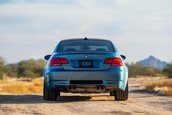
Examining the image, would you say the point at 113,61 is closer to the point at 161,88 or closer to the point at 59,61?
the point at 59,61

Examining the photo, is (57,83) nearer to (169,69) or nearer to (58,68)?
(58,68)

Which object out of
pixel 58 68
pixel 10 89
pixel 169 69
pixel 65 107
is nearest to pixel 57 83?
pixel 58 68

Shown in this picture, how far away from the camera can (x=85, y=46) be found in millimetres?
15297

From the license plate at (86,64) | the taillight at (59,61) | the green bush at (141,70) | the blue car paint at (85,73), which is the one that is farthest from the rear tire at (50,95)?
the green bush at (141,70)

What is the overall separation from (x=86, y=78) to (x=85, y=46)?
4.50 feet

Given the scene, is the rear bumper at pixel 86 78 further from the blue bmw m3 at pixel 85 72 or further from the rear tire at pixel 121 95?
the rear tire at pixel 121 95

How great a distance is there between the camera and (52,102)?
14281mm

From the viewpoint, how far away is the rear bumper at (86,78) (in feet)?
46.5

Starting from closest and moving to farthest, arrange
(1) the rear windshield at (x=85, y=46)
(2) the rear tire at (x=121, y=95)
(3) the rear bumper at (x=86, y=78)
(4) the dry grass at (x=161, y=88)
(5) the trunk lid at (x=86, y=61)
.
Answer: (3) the rear bumper at (x=86, y=78)
(5) the trunk lid at (x=86, y=61)
(2) the rear tire at (x=121, y=95)
(1) the rear windshield at (x=85, y=46)
(4) the dry grass at (x=161, y=88)

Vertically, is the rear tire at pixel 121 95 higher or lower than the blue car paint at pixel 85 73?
lower

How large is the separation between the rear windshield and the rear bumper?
93 cm

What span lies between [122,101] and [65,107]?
7.65ft

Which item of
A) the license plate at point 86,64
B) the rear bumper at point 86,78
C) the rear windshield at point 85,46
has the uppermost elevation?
the rear windshield at point 85,46

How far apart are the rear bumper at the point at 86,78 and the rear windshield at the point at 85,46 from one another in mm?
927
